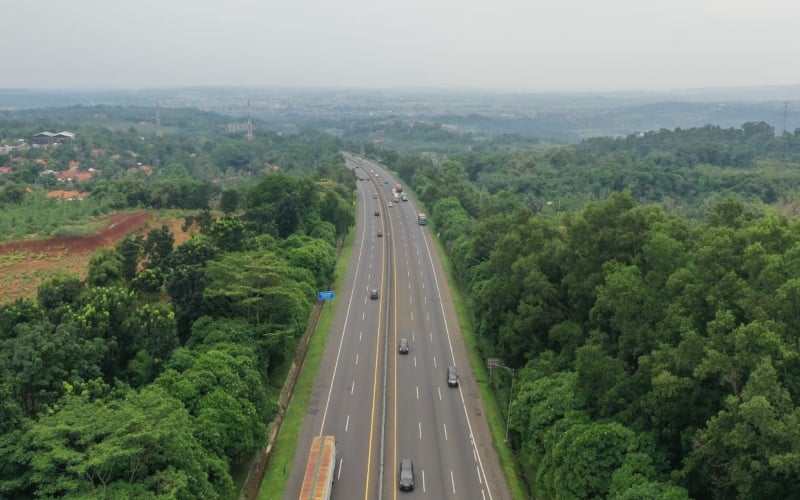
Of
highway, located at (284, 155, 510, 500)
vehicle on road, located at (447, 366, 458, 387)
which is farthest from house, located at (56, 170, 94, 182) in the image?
vehicle on road, located at (447, 366, 458, 387)

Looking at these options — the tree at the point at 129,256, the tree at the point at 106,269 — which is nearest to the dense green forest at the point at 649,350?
the tree at the point at 106,269

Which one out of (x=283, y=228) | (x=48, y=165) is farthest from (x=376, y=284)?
(x=48, y=165)

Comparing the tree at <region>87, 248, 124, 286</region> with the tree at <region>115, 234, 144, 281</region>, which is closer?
the tree at <region>87, 248, 124, 286</region>

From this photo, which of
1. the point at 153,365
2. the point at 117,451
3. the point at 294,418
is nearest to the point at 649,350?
the point at 294,418

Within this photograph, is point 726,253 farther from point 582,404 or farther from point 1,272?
point 1,272

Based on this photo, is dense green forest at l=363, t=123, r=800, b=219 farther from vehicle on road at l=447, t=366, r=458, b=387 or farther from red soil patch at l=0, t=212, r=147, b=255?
vehicle on road at l=447, t=366, r=458, b=387

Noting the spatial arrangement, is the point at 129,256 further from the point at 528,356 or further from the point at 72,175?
the point at 72,175
